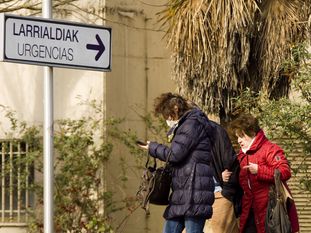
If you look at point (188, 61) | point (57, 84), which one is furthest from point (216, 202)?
point (57, 84)

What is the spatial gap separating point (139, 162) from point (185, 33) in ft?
8.17

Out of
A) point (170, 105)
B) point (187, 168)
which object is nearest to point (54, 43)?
point (170, 105)

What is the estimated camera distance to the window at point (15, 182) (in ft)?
49.8

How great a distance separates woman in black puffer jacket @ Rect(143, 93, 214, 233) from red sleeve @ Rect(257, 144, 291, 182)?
0.76m

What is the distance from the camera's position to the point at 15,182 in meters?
15.6

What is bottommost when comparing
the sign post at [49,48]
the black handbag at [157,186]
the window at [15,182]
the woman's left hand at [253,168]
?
the window at [15,182]

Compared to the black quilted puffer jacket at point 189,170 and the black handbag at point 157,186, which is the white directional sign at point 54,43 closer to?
the black quilted puffer jacket at point 189,170

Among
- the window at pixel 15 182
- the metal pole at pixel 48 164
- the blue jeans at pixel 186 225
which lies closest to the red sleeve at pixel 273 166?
the blue jeans at pixel 186 225

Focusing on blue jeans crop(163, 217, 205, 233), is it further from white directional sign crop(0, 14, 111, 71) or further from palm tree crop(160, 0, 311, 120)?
palm tree crop(160, 0, 311, 120)

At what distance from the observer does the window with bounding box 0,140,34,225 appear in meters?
15.2

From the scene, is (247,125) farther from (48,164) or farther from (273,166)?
(48,164)

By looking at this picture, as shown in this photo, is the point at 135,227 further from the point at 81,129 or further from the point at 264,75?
the point at 264,75

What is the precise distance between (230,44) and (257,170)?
3521mm

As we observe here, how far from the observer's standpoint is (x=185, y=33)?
14.1 metres
